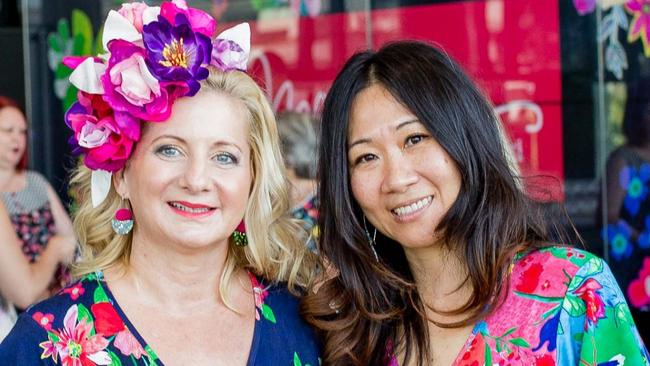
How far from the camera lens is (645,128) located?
13.9ft

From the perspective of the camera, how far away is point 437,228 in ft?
8.71

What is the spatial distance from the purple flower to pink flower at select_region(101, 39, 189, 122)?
2 cm

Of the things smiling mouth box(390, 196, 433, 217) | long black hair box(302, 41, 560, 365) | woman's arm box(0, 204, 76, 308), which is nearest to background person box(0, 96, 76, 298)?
woman's arm box(0, 204, 76, 308)

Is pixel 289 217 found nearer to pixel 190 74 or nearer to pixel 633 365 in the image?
pixel 190 74

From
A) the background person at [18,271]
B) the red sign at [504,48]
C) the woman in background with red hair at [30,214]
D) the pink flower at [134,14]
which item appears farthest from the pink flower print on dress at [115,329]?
the woman in background with red hair at [30,214]

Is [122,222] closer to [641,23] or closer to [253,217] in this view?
[253,217]

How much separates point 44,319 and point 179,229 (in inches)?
15.0

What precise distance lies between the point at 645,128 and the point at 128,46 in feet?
7.81

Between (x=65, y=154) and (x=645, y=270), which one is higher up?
(x=65, y=154)

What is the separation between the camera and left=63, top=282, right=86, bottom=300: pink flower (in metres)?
2.64

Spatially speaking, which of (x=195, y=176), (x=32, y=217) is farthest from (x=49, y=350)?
(x=32, y=217)

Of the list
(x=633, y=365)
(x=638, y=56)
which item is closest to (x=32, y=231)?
(x=638, y=56)

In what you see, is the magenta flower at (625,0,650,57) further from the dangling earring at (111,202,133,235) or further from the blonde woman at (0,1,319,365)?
the dangling earring at (111,202,133,235)

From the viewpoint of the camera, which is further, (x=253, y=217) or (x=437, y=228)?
(x=253, y=217)
